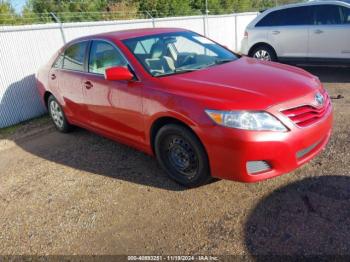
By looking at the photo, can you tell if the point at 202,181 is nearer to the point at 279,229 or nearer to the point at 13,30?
the point at 279,229

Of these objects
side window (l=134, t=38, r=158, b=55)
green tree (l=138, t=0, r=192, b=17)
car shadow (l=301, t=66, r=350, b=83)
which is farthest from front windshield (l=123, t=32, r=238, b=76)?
green tree (l=138, t=0, r=192, b=17)

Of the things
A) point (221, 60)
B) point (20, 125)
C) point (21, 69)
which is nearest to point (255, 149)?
point (221, 60)

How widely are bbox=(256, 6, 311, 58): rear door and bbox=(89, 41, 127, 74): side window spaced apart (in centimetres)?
540

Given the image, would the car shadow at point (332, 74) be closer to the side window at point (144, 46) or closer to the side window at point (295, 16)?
the side window at point (295, 16)

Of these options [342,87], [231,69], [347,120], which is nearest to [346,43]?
[342,87]

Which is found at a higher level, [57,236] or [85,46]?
[85,46]

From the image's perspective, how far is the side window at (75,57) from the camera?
4.99 meters

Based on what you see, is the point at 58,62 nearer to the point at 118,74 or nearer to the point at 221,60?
the point at 118,74

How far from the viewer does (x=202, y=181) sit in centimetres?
356

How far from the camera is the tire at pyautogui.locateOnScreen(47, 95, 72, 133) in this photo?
18.8ft

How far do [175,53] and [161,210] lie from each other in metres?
1.99

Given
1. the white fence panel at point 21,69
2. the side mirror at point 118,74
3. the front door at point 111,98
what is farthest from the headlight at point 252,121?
the white fence panel at point 21,69

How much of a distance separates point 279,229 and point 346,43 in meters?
6.07

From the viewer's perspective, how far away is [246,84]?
137 inches
